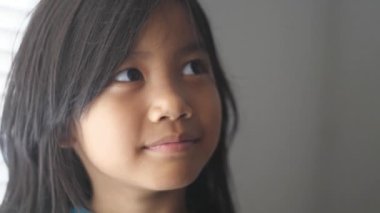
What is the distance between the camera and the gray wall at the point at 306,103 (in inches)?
39.8

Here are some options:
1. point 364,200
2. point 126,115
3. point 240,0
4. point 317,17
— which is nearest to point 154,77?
point 126,115

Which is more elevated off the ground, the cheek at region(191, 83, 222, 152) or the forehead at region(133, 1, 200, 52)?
the forehead at region(133, 1, 200, 52)

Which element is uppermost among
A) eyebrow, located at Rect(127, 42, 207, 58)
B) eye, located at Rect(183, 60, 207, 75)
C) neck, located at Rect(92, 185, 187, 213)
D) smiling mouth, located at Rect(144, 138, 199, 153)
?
Result: eyebrow, located at Rect(127, 42, 207, 58)

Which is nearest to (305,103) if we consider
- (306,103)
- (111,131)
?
(306,103)

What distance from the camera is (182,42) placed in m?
0.56

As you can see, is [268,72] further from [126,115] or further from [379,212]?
[126,115]

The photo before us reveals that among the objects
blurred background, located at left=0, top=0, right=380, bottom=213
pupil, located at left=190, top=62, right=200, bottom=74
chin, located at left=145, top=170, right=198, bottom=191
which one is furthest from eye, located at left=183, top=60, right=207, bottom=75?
blurred background, located at left=0, top=0, right=380, bottom=213

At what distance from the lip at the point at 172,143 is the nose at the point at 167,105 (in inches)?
0.9

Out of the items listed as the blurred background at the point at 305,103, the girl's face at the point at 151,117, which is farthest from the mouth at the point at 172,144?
the blurred background at the point at 305,103

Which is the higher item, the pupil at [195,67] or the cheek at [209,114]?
the pupil at [195,67]

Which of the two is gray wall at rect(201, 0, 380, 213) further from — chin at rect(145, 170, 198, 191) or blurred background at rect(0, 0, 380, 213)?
chin at rect(145, 170, 198, 191)

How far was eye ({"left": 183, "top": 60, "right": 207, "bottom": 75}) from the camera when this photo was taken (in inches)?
22.6

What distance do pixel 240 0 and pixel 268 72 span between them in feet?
0.55

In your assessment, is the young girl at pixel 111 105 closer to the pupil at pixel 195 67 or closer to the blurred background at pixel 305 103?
the pupil at pixel 195 67
